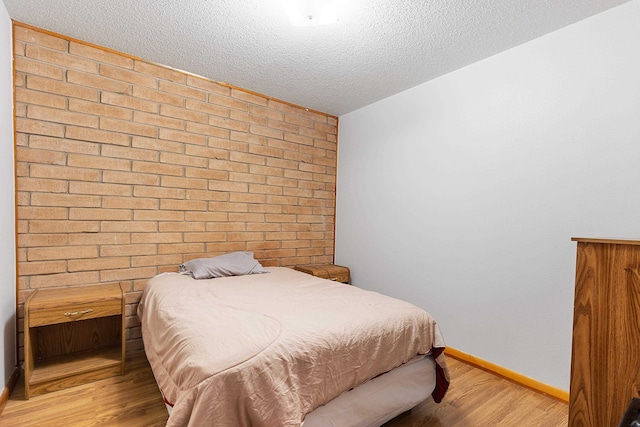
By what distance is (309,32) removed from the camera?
2.20 meters

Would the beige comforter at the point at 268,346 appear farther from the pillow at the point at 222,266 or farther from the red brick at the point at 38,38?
the red brick at the point at 38,38

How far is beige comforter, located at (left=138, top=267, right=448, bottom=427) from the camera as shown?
3.89ft

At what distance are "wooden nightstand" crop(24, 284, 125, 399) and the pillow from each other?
0.54 metres

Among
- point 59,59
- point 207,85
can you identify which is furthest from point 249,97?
point 59,59

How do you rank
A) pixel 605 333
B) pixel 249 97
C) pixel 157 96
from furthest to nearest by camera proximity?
pixel 249 97, pixel 157 96, pixel 605 333

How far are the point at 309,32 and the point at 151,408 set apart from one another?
2652 millimetres

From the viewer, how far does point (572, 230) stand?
2062 mm

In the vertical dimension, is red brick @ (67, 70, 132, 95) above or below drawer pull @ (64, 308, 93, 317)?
above

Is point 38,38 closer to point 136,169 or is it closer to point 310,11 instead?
point 136,169

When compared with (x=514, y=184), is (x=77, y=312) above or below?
below

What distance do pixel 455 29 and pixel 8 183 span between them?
10.3 ft

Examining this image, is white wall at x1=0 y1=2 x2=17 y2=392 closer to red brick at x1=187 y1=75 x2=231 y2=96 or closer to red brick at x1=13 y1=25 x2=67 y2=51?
red brick at x1=13 y1=25 x2=67 y2=51

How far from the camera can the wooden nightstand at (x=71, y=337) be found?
1.98 m

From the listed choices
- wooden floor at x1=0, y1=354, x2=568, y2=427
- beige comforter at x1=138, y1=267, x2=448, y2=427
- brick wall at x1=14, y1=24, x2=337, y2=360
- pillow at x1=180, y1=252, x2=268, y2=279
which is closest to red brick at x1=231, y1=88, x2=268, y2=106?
brick wall at x1=14, y1=24, x2=337, y2=360
